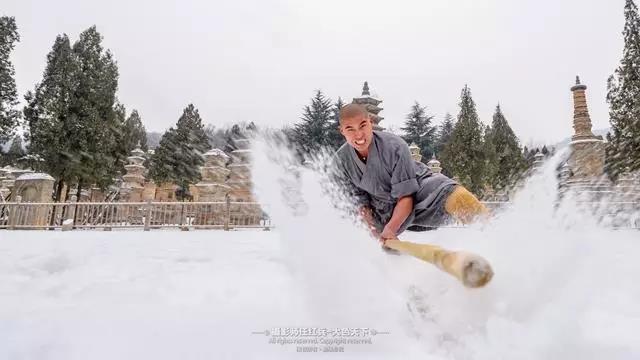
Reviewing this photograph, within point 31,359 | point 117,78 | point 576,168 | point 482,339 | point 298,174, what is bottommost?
point 31,359

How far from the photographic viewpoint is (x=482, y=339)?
2172mm

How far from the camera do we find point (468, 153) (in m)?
21.6

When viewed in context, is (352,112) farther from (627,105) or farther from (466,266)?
(627,105)

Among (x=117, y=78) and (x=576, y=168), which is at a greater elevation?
(x=117, y=78)

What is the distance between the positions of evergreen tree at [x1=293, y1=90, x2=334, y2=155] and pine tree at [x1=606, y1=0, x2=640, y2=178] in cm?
1423

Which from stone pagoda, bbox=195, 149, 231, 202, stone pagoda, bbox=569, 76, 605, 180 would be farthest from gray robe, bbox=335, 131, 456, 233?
→ stone pagoda, bbox=569, 76, 605, 180

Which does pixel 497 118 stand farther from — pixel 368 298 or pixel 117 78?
pixel 368 298

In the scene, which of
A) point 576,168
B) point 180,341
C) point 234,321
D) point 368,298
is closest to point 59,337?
point 180,341

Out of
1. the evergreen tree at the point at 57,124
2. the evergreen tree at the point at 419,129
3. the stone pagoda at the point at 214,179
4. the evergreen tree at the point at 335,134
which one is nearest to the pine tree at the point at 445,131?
the evergreen tree at the point at 419,129

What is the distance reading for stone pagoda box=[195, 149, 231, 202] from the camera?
53.1ft

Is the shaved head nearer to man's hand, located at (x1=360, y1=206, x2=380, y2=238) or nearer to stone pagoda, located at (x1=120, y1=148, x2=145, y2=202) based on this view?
man's hand, located at (x1=360, y1=206, x2=380, y2=238)

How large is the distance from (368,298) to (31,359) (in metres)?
2.15

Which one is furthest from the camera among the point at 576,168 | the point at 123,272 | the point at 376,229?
the point at 576,168

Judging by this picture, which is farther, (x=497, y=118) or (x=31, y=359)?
(x=497, y=118)
